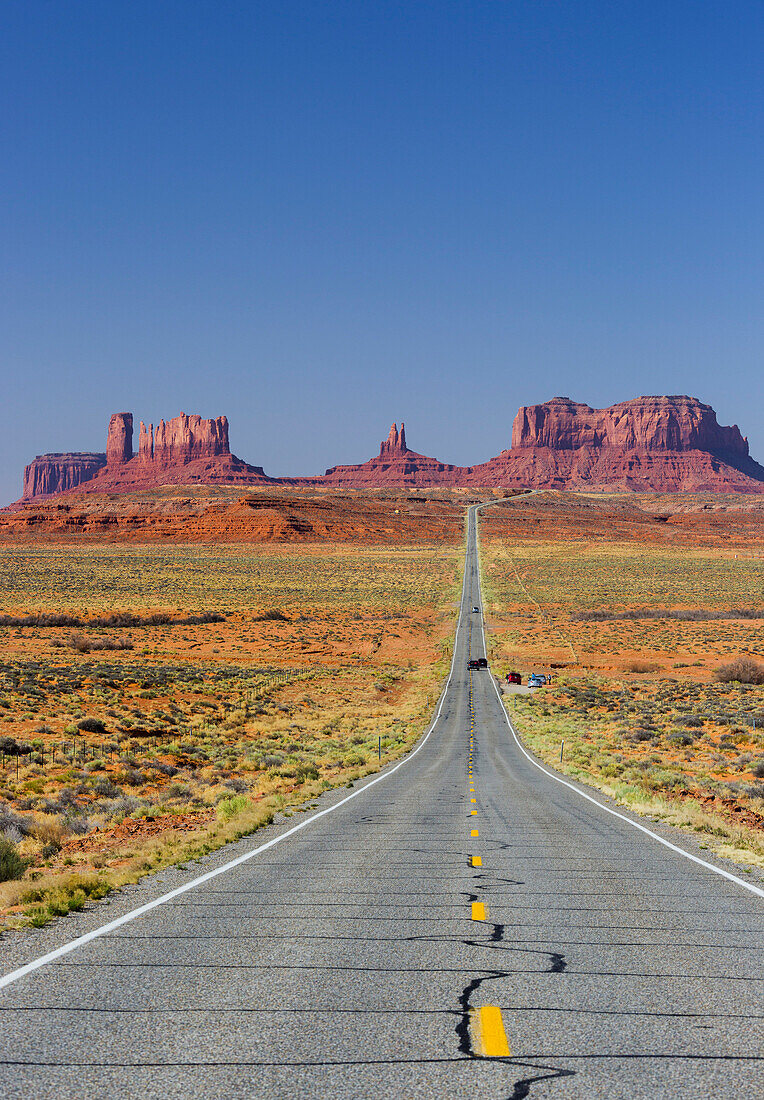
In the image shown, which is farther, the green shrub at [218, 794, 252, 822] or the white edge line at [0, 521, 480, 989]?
the green shrub at [218, 794, 252, 822]

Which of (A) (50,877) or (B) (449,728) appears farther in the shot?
(B) (449,728)

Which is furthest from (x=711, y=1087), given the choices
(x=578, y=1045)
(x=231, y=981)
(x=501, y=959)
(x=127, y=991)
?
(x=127, y=991)

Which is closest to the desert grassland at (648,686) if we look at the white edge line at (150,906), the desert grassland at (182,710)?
the desert grassland at (182,710)

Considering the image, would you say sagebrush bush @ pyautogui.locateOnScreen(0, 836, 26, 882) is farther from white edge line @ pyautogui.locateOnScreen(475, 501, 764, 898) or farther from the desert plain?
white edge line @ pyautogui.locateOnScreen(475, 501, 764, 898)

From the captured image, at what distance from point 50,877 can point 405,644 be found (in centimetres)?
5244

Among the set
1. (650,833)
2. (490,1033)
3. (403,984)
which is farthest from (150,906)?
(650,833)

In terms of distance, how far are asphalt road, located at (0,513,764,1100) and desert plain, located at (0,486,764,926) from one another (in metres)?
1.93

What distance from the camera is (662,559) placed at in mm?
123125

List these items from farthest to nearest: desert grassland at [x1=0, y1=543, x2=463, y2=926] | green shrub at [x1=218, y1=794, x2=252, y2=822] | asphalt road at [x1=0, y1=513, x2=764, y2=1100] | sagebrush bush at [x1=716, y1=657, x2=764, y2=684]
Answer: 1. sagebrush bush at [x1=716, y1=657, x2=764, y2=684]
2. green shrub at [x1=218, y1=794, x2=252, y2=822]
3. desert grassland at [x1=0, y1=543, x2=463, y2=926]
4. asphalt road at [x1=0, y1=513, x2=764, y2=1100]

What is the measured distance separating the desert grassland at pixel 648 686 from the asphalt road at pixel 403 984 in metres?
4.28

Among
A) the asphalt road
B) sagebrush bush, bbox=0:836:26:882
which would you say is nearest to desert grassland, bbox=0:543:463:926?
sagebrush bush, bbox=0:836:26:882

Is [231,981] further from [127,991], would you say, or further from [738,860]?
[738,860]

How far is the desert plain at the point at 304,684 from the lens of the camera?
15348mm

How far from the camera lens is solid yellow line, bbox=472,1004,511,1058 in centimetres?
481
